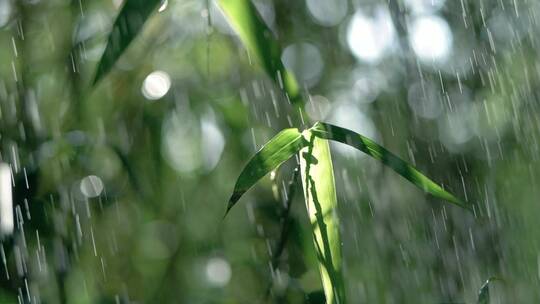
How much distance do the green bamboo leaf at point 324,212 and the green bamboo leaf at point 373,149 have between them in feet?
0.04

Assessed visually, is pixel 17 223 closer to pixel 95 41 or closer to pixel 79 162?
pixel 79 162

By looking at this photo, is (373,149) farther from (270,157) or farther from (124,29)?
(124,29)

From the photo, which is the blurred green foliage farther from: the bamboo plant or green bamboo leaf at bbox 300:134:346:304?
green bamboo leaf at bbox 300:134:346:304

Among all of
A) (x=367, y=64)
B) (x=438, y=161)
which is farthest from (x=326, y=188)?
(x=367, y=64)

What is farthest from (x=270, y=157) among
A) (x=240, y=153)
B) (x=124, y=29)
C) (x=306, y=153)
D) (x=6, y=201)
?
(x=240, y=153)

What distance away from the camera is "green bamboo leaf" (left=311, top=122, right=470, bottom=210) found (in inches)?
22.7

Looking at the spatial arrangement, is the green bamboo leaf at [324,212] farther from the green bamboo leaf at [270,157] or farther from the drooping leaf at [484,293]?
the drooping leaf at [484,293]

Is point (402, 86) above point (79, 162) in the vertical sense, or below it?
above

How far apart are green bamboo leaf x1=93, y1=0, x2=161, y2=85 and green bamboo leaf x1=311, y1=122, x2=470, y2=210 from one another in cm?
15

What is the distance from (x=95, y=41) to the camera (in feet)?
3.67

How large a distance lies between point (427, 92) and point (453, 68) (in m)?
0.11

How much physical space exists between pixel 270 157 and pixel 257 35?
10 centimetres

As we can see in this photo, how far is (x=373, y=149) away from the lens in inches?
22.9

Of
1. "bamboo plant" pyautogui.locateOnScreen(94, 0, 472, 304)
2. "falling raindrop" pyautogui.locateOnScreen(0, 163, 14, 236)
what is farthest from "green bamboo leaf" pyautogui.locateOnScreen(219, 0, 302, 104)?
"falling raindrop" pyautogui.locateOnScreen(0, 163, 14, 236)
